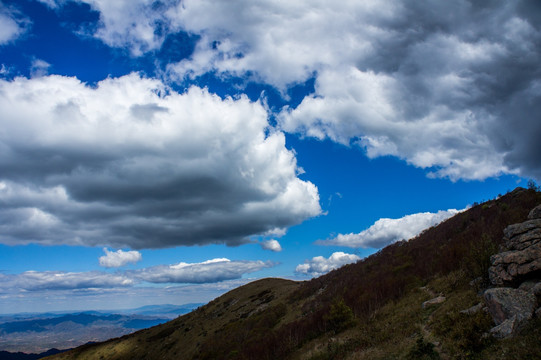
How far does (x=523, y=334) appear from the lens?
11.2 m

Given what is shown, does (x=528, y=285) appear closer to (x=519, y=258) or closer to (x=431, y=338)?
(x=519, y=258)

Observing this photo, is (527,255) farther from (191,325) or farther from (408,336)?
(191,325)

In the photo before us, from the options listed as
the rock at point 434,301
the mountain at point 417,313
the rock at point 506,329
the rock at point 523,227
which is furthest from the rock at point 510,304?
the rock at point 434,301

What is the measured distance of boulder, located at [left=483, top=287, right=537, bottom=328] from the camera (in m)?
12.0

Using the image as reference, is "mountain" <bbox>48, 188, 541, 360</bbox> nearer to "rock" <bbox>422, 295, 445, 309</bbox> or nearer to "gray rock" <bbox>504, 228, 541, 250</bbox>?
"rock" <bbox>422, 295, 445, 309</bbox>

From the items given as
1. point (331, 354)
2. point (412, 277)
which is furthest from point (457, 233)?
point (331, 354)

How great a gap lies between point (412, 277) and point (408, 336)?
11.2m

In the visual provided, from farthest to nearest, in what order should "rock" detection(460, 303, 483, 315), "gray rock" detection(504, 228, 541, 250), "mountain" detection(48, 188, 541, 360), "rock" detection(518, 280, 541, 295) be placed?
"gray rock" detection(504, 228, 541, 250)
"rock" detection(460, 303, 483, 315)
"rock" detection(518, 280, 541, 295)
"mountain" detection(48, 188, 541, 360)

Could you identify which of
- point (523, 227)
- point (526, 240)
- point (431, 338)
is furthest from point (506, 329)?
point (523, 227)

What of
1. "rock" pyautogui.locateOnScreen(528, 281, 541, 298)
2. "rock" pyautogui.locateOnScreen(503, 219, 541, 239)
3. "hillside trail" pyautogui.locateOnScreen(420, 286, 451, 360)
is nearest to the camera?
"rock" pyautogui.locateOnScreen(528, 281, 541, 298)

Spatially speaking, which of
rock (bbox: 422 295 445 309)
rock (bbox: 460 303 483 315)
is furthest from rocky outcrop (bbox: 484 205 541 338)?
rock (bbox: 422 295 445 309)

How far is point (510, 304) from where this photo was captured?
12.5 meters

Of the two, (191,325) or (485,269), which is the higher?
(485,269)

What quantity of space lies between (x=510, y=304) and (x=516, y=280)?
2.71 meters
